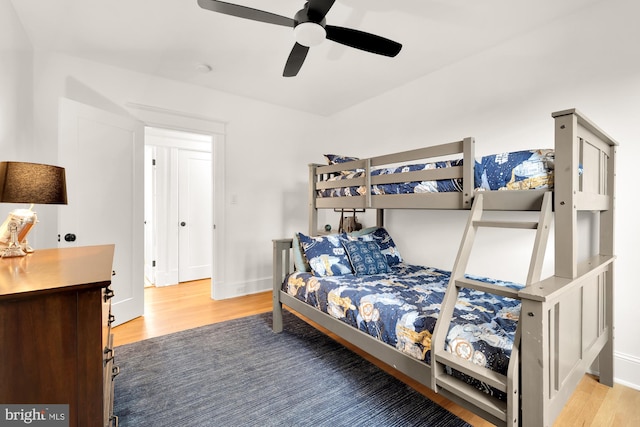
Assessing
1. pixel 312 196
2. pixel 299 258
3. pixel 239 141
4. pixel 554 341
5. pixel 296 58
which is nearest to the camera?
pixel 554 341

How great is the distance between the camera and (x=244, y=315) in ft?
10.1

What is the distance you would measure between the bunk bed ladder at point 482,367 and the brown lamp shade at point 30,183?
6.20 ft

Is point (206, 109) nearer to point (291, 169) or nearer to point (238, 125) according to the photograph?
point (238, 125)

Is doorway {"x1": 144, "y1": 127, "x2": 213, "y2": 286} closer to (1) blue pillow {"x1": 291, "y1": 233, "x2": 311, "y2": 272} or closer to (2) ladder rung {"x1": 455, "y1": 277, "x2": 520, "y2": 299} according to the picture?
(1) blue pillow {"x1": 291, "y1": 233, "x2": 311, "y2": 272}

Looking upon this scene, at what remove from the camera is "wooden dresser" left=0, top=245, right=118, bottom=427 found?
2.56 ft

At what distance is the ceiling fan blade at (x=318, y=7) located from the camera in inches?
62.4

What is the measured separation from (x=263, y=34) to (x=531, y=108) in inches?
87.1

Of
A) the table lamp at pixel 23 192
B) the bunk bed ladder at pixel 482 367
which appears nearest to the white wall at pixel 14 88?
the table lamp at pixel 23 192

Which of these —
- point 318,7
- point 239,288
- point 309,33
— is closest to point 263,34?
point 309,33

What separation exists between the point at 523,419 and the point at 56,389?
5.16ft

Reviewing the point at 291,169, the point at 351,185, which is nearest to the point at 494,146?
the point at 351,185

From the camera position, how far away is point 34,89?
2.53 m
